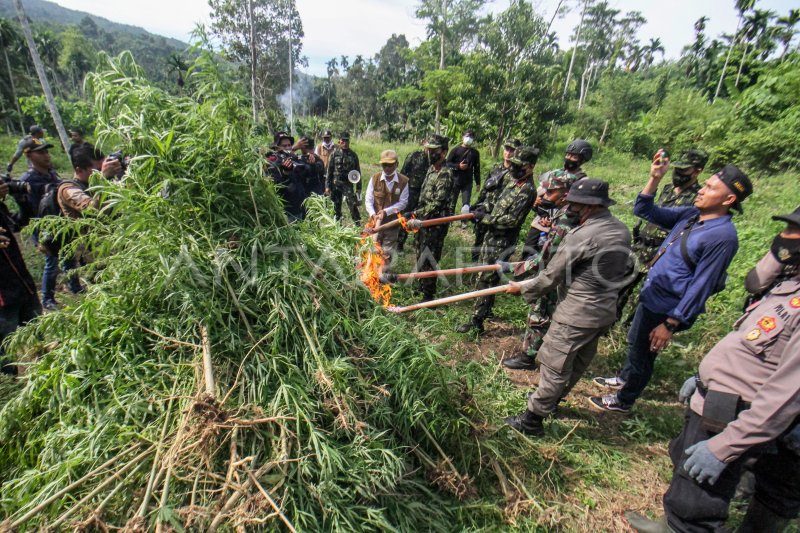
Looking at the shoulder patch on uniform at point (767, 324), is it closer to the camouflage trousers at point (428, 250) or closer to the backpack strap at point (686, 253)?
the backpack strap at point (686, 253)

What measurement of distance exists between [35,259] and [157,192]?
560 cm

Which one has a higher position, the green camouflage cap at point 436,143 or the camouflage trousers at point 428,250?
the green camouflage cap at point 436,143

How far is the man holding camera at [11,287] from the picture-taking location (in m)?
3.17

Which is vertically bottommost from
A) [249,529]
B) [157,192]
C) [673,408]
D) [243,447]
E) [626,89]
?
[673,408]

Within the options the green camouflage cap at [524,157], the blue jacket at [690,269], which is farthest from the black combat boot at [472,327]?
the green camouflage cap at [524,157]

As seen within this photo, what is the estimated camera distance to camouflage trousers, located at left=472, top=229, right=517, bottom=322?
4.63 meters

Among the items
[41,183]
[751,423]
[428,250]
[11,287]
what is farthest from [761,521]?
[41,183]

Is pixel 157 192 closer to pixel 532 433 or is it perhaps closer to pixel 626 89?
pixel 532 433

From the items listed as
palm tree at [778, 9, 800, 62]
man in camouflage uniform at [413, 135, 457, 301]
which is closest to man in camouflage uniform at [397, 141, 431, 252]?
man in camouflage uniform at [413, 135, 457, 301]

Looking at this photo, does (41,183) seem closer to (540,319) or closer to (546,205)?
(540,319)

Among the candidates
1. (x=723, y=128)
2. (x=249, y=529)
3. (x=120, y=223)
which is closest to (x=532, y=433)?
(x=249, y=529)

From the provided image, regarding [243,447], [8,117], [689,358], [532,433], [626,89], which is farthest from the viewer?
[8,117]

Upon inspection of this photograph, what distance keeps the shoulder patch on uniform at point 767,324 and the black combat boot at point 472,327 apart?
297 centimetres

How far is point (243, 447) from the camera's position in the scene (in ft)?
6.24
